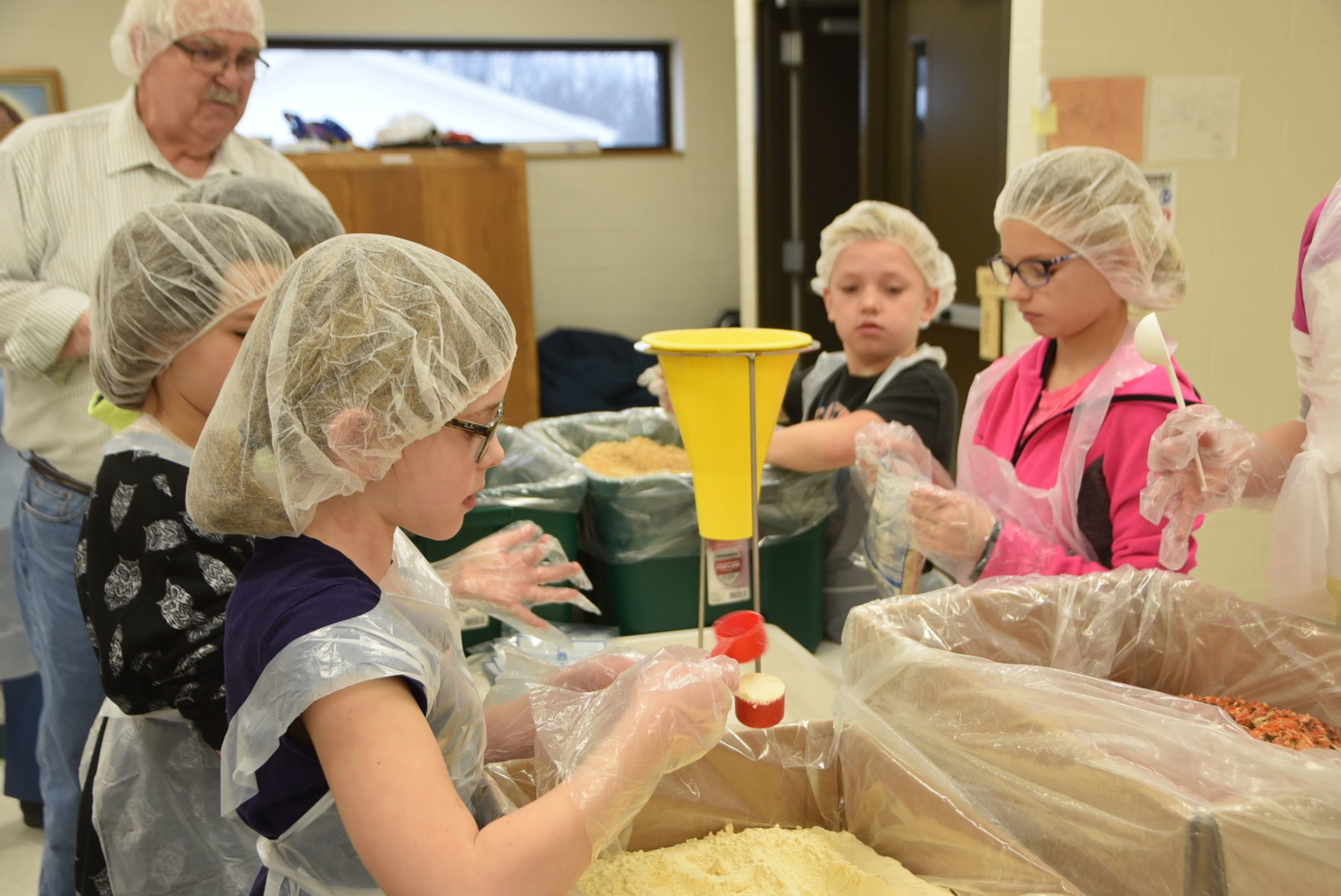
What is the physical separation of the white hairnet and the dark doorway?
1943mm

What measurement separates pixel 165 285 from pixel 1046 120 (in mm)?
2108

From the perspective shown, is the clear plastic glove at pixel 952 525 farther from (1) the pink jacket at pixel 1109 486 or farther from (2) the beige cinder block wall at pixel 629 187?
(2) the beige cinder block wall at pixel 629 187

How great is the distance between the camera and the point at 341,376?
2.59ft

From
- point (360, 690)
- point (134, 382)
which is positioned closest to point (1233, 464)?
point (360, 690)

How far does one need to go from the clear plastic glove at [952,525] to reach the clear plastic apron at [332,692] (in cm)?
66

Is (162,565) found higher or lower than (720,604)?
higher

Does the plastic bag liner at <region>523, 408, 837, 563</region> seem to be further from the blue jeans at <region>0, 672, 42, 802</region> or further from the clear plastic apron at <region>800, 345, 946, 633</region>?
the blue jeans at <region>0, 672, 42, 802</region>

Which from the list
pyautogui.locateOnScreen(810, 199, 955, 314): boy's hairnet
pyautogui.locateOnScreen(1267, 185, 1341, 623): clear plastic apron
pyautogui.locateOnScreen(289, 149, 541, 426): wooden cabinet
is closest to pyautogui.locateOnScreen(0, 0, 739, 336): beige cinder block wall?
pyautogui.locateOnScreen(289, 149, 541, 426): wooden cabinet

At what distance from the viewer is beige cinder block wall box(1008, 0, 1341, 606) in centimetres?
249

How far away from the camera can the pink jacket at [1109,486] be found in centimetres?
130

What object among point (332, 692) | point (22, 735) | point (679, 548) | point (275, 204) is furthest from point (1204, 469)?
point (22, 735)

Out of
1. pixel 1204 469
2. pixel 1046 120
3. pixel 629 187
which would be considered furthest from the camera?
pixel 629 187

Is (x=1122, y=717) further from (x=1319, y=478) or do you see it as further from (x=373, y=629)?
(x=373, y=629)

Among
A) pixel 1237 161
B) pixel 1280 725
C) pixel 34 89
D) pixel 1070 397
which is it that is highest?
pixel 34 89
